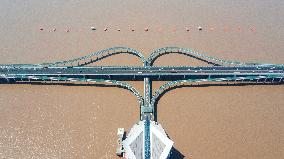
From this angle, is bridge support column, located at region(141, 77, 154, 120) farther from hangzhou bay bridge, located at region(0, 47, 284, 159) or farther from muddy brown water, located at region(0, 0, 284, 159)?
muddy brown water, located at region(0, 0, 284, 159)

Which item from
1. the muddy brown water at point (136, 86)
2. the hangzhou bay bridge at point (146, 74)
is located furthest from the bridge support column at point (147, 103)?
the muddy brown water at point (136, 86)

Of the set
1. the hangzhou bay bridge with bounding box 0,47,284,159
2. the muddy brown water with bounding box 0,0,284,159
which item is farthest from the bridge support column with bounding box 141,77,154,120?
the muddy brown water with bounding box 0,0,284,159

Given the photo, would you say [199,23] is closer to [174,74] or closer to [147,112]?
[174,74]

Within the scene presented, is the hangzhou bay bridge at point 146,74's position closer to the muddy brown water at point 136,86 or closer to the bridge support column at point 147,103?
the bridge support column at point 147,103

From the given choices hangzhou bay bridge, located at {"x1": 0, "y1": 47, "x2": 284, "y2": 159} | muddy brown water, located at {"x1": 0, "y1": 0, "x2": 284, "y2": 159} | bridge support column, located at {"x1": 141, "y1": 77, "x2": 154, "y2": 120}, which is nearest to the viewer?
muddy brown water, located at {"x1": 0, "y1": 0, "x2": 284, "y2": 159}

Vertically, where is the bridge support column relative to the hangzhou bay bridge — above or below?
below

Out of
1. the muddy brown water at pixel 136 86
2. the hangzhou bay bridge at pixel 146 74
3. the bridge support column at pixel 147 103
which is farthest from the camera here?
the hangzhou bay bridge at pixel 146 74

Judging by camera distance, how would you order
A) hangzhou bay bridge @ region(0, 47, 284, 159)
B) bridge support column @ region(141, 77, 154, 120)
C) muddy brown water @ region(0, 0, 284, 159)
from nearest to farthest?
1. muddy brown water @ region(0, 0, 284, 159)
2. bridge support column @ region(141, 77, 154, 120)
3. hangzhou bay bridge @ region(0, 47, 284, 159)
